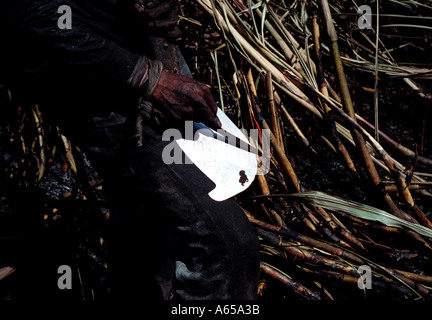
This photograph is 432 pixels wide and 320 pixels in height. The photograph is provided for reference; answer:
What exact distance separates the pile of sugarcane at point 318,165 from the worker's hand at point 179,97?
0.41 metres

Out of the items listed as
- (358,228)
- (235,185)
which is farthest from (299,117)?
(235,185)

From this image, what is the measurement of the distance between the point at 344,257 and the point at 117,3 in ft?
3.86

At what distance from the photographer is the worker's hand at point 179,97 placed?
91 centimetres

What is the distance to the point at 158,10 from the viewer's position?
0.93 metres

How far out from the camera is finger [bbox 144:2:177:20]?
0.91m

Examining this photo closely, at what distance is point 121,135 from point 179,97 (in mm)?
198
